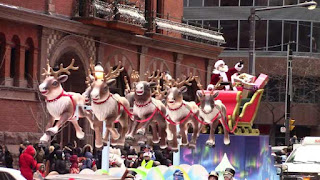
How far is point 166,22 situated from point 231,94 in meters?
19.2

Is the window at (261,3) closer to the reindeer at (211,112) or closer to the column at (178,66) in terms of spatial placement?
the column at (178,66)

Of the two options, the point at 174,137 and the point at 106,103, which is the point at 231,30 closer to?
the point at 174,137

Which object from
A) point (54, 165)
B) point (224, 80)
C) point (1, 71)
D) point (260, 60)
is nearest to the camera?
point (54, 165)

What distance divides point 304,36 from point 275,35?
6.38 ft

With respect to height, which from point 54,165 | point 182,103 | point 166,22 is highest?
point 166,22

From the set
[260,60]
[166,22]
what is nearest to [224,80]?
[166,22]

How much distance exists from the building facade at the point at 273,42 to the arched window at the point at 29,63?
27.1m

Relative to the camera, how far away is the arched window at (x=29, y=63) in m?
34.9

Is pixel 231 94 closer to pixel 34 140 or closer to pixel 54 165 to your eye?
pixel 54 165

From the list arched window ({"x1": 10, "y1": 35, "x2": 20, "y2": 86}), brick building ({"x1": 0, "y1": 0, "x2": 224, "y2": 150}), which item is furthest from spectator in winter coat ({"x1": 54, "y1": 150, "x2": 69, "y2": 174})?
arched window ({"x1": 10, "y1": 35, "x2": 20, "y2": 86})

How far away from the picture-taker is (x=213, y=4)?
210 ft

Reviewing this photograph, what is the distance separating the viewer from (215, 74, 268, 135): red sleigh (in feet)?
82.3

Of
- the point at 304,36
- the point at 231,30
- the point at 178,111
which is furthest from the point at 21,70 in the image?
the point at 304,36

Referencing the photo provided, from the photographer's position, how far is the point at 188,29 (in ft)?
149
